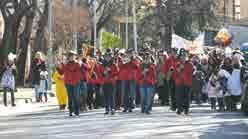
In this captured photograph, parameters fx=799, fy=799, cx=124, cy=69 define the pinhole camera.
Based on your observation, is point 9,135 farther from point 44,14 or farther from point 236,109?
point 44,14

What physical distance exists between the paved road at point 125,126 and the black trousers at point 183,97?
0.34 meters

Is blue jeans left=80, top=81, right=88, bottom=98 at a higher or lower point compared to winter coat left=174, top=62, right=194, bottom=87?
lower

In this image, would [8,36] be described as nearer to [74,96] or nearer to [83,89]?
[83,89]

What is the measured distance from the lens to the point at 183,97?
22.9m

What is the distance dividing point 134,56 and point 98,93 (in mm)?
2654

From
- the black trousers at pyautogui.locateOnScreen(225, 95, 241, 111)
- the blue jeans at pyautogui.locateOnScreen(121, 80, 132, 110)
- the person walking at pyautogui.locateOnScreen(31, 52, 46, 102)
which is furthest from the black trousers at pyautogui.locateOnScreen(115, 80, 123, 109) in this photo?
the person walking at pyautogui.locateOnScreen(31, 52, 46, 102)

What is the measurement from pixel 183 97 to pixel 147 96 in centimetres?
105

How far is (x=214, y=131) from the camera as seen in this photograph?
1789 centimetres

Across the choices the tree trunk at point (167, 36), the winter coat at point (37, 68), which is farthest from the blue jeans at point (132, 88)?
the tree trunk at point (167, 36)

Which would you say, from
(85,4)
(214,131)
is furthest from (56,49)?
(214,131)

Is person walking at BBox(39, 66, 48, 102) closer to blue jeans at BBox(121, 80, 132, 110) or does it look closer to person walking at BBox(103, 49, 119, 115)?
blue jeans at BBox(121, 80, 132, 110)

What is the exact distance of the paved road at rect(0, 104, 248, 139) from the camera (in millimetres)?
16922

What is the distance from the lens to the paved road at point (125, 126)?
16922mm

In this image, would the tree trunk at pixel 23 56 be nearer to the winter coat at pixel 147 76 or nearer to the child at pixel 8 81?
the child at pixel 8 81
